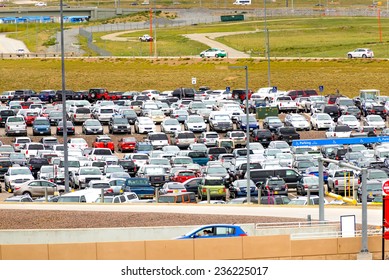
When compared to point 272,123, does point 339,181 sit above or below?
below

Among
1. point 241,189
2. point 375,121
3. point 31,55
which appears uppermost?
point 31,55

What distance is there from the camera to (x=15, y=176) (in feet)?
202

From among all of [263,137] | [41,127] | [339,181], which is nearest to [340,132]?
[263,137]

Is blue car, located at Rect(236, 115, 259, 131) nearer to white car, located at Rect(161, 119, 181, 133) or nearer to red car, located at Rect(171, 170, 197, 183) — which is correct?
white car, located at Rect(161, 119, 181, 133)

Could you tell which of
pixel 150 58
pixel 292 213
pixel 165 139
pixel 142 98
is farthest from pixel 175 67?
pixel 292 213

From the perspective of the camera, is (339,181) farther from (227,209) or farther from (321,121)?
(321,121)

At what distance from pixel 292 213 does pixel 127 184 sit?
12.9m

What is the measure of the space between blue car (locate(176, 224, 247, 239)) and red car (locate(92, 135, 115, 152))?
36.9 m

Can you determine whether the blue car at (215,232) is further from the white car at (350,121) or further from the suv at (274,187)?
the white car at (350,121)

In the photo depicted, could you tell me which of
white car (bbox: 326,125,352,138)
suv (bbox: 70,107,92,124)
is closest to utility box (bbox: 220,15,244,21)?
suv (bbox: 70,107,92,124)

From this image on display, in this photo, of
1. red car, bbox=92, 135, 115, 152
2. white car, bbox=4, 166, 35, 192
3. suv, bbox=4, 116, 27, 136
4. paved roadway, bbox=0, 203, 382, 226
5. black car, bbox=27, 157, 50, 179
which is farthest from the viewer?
suv, bbox=4, 116, 27, 136

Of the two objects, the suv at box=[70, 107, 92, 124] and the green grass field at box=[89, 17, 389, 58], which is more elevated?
the green grass field at box=[89, 17, 389, 58]

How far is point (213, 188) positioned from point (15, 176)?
10581 mm

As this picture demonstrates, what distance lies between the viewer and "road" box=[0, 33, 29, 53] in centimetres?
15100
